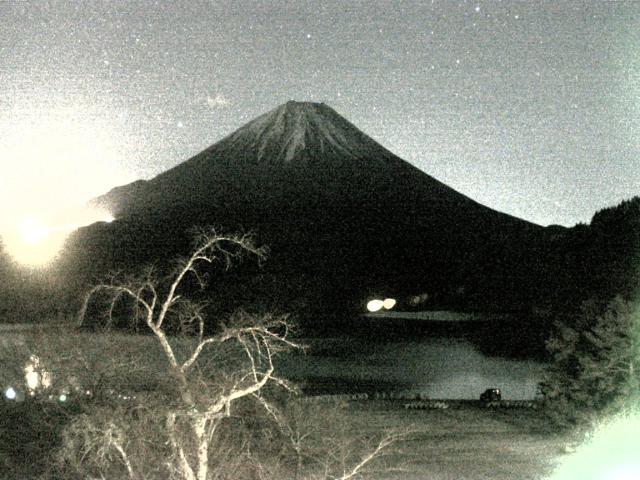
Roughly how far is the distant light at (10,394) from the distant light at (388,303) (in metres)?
53.5

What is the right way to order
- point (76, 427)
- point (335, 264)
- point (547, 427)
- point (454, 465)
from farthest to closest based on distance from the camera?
point (335, 264) < point (547, 427) < point (454, 465) < point (76, 427)

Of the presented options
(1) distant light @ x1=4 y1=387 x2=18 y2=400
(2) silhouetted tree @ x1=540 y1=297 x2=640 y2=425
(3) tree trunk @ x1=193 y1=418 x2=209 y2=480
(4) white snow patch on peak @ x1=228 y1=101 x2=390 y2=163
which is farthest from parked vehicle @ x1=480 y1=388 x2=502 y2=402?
(4) white snow patch on peak @ x1=228 y1=101 x2=390 y2=163

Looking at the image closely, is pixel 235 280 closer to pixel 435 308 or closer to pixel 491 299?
pixel 435 308

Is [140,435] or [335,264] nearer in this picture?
[140,435]

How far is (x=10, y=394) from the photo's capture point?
17969mm

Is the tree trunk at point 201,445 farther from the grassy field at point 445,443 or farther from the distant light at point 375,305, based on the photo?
the distant light at point 375,305

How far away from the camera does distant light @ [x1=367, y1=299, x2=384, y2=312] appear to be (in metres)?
69.3

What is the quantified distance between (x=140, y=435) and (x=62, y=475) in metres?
3.66

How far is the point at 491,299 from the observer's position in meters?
60.7

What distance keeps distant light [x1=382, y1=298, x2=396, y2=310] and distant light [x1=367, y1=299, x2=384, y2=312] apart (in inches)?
10.8

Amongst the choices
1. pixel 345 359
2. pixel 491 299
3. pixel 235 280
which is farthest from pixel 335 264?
pixel 345 359

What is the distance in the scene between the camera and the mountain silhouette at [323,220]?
Result: 7700 centimetres

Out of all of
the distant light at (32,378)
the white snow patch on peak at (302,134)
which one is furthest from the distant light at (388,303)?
the distant light at (32,378)

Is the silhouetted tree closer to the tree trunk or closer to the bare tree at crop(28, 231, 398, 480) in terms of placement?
the bare tree at crop(28, 231, 398, 480)
